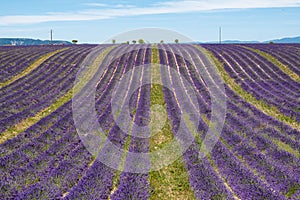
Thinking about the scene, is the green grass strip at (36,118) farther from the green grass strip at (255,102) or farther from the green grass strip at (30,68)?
the green grass strip at (255,102)

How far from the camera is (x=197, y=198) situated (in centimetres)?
953

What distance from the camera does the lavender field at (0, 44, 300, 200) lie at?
1020 cm

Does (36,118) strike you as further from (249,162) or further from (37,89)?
(249,162)

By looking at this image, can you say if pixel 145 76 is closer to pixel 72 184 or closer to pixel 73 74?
pixel 73 74

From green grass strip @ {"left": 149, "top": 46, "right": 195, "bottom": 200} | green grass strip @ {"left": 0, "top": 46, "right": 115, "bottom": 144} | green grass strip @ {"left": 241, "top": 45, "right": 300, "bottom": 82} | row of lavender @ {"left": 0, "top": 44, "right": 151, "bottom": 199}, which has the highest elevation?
green grass strip @ {"left": 241, "top": 45, "right": 300, "bottom": 82}

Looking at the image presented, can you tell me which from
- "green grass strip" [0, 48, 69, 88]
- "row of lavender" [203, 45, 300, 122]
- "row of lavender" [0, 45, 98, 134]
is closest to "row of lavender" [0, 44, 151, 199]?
"row of lavender" [0, 45, 98, 134]

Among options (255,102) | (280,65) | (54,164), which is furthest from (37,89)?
(280,65)

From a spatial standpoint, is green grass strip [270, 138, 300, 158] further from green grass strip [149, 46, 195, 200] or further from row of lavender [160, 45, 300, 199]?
green grass strip [149, 46, 195, 200]

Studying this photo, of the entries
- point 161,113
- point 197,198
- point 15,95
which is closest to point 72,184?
point 197,198

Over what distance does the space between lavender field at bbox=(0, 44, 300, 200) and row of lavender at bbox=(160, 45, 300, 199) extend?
0.11 feet

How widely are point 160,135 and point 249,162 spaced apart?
462cm

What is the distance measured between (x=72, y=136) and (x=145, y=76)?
1616 centimetres

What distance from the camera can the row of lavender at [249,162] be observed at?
9898mm

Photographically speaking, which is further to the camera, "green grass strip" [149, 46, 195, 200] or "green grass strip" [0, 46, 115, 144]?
"green grass strip" [0, 46, 115, 144]
